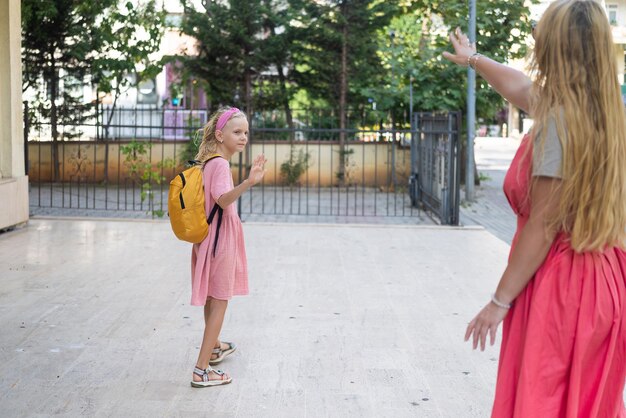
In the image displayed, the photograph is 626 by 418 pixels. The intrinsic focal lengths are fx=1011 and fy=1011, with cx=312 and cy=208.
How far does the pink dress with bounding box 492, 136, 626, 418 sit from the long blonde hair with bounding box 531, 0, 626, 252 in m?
0.09

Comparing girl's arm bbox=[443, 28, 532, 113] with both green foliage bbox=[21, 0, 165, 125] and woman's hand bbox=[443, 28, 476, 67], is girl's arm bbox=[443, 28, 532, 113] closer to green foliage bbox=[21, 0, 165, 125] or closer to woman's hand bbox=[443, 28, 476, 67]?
woman's hand bbox=[443, 28, 476, 67]

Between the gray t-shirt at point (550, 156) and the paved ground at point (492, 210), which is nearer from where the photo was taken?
the gray t-shirt at point (550, 156)

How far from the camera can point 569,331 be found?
3.05 meters

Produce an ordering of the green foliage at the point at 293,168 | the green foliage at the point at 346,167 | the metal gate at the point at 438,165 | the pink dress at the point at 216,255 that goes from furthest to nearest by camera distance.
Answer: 1. the green foliage at the point at 346,167
2. the green foliage at the point at 293,168
3. the metal gate at the point at 438,165
4. the pink dress at the point at 216,255

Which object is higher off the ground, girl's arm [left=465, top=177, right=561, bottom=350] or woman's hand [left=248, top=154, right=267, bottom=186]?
woman's hand [left=248, top=154, right=267, bottom=186]

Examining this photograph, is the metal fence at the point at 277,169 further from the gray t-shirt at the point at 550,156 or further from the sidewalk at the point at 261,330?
the gray t-shirt at the point at 550,156

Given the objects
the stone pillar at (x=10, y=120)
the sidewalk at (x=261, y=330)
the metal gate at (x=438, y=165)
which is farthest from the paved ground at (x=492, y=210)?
the stone pillar at (x=10, y=120)

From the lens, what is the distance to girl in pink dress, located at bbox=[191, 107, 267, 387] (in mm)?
5648

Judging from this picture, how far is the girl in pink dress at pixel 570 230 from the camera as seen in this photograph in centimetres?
300

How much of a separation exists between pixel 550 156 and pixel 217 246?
117 inches

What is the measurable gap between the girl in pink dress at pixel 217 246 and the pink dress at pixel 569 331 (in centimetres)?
277

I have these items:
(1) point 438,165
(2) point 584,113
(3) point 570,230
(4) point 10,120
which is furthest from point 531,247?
(1) point 438,165

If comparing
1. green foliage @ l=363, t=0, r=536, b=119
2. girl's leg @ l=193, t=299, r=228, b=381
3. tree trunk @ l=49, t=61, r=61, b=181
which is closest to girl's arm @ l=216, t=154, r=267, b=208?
girl's leg @ l=193, t=299, r=228, b=381

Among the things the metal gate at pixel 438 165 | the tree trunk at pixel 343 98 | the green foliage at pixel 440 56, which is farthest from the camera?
the tree trunk at pixel 343 98
